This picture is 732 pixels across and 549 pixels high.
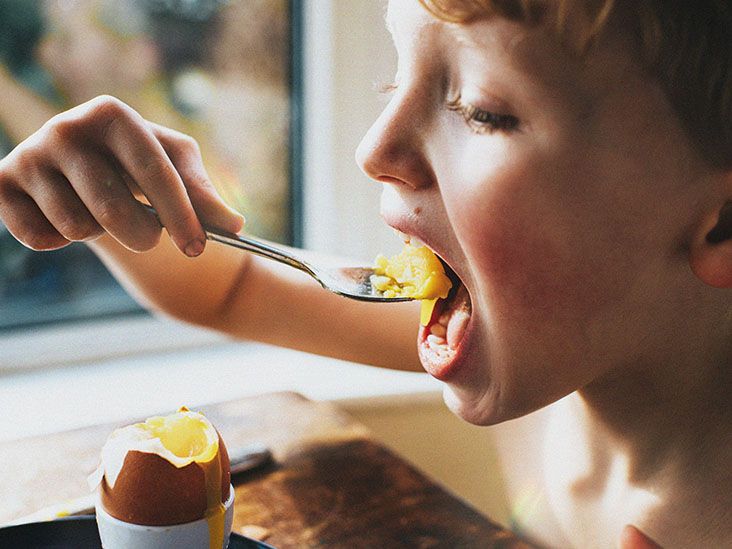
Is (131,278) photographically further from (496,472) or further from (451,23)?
(496,472)

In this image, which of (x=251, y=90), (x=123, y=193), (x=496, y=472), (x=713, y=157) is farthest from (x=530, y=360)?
(x=251, y=90)

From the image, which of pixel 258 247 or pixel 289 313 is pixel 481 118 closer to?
pixel 258 247

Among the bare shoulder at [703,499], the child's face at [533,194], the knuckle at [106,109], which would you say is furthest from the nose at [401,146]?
the bare shoulder at [703,499]

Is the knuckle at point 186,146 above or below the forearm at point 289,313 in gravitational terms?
above

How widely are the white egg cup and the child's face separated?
0.68 feet

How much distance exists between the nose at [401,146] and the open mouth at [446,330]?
92 mm

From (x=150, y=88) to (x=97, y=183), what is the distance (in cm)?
72

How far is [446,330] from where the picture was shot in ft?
2.25

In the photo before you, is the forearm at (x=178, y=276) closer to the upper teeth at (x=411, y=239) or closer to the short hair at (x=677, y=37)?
the upper teeth at (x=411, y=239)

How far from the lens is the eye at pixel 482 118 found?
0.56 meters

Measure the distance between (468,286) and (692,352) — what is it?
0.21 meters

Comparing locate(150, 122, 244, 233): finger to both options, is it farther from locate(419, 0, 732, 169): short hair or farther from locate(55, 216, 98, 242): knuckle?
locate(419, 0, 732, 169): short hair

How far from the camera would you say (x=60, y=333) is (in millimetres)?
1398

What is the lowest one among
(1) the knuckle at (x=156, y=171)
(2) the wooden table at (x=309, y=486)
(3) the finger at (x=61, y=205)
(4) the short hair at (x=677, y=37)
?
(2) the wooden table at (x=309, y=486)
